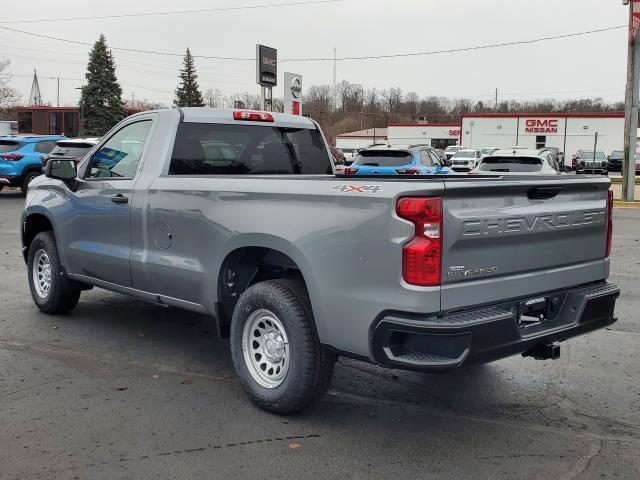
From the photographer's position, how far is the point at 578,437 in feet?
12.8

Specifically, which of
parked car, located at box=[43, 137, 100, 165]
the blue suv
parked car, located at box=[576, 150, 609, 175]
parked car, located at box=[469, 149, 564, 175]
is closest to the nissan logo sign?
parked car, located at box=[43, 137, 100, 165]

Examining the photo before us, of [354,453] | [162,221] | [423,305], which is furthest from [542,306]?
[162,221]

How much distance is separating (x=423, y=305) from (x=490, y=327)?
389mm

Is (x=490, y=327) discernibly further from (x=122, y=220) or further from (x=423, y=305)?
(x=122, y=220)

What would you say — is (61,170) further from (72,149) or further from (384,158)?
(72,149)

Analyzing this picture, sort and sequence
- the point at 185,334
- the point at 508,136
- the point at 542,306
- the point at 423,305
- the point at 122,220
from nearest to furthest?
the point at 423,305
the point at 542,306
the point at 122,220
the point at 185,334
the point at 508,136

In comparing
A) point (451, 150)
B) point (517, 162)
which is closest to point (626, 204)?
point (517, 162)

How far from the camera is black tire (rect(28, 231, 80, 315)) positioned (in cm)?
630

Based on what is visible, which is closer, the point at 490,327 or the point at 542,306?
the point at 490,327

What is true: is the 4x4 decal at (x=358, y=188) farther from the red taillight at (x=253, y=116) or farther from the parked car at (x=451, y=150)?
the parked car at (x=451, y=150)

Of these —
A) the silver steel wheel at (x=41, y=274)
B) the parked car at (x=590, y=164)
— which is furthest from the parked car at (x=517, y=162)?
the parked car at (x=590, y=164)

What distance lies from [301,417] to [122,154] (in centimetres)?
281

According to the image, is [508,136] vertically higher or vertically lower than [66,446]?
higher

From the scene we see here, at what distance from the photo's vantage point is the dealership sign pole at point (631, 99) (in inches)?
794
